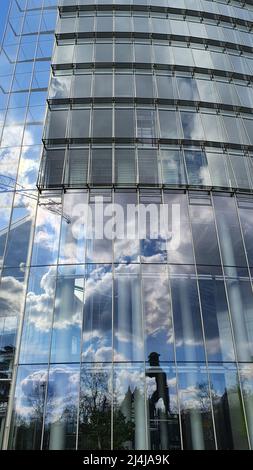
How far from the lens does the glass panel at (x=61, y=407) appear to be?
13.8 meters

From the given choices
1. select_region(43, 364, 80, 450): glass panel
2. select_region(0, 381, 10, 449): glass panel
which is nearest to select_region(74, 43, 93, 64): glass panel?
select_region(43, 364, 80, 450): glass panel

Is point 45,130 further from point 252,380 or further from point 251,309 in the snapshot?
point 252,380

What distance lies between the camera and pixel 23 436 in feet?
45.4

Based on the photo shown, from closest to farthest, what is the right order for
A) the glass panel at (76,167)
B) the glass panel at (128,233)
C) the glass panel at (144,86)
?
1. the glass panel at (128,233)
2. the glass panel at (76,167)
3. the glass panel at (144,86)

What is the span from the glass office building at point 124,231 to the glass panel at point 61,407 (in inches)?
2.0

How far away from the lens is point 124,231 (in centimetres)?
1825

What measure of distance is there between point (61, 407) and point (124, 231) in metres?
8.21

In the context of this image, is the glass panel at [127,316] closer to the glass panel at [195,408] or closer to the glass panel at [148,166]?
the glass panel at [195,408]

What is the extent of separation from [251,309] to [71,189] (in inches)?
415

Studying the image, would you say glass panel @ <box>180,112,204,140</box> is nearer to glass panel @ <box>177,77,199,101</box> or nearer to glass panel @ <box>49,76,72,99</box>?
glass panel @ <box>177,77,199,101</box>

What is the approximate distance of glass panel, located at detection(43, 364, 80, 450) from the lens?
13.8m

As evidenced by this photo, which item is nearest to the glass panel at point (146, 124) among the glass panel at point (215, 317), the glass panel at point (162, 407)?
the glass panel at point (215, 317)

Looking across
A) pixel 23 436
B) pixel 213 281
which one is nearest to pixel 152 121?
pixel 213 281

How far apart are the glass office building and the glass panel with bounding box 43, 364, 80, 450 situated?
0.17 ft
